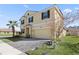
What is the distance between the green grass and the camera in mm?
5797

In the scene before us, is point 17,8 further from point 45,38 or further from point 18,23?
point 45,38

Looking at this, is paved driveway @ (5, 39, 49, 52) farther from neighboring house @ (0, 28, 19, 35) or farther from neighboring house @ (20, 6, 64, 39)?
neighboring house @ (0, 28, 19, 35)

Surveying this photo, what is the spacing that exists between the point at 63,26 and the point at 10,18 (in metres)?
1.66

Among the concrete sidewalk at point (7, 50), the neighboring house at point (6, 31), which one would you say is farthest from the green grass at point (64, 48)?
the neighboring house at point (6, 31)

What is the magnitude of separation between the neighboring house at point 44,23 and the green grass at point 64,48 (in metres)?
0.28

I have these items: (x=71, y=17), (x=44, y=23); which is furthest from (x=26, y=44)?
(x=71, y=17)

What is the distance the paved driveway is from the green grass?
19 centimetres

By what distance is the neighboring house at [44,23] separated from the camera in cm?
602

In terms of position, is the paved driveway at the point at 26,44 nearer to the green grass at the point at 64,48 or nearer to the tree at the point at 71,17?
the green grass at the point at 64,48

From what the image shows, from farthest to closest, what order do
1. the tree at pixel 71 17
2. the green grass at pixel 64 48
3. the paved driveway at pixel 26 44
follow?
the paved driveway at pixel 26 44
the tree at pixel 71 17
the green grass at pixel 64 48

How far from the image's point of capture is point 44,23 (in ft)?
20.5

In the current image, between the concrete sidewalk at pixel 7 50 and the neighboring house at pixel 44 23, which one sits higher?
the neighboring house at pixel 44 23

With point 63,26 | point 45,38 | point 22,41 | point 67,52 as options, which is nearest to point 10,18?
point 22,41

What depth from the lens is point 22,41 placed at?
6398 mm
